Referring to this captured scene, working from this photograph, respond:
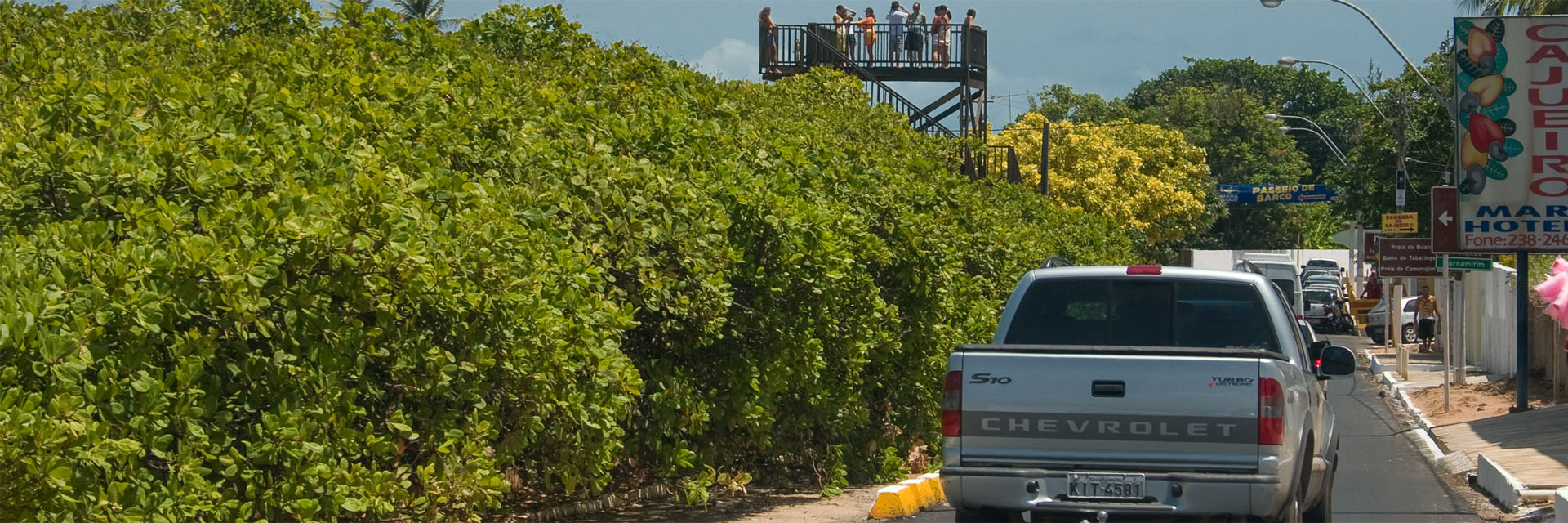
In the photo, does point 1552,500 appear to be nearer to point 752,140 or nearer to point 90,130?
point 752,140

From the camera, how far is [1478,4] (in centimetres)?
3722

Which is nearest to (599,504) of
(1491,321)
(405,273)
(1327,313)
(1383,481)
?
(405,273)

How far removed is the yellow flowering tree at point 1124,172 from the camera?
59906 mm

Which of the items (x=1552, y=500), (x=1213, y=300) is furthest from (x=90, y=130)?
(x=1552, y=500)

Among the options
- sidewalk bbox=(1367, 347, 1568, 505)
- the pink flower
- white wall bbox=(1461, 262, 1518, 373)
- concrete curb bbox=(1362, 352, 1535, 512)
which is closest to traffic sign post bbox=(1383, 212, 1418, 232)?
white wall bbox=(1461, 262, 1518, 373)

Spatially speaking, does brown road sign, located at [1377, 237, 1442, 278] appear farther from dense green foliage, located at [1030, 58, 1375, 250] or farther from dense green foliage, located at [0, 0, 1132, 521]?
dense green foliage, located at [1030, 58, 1375, 250]

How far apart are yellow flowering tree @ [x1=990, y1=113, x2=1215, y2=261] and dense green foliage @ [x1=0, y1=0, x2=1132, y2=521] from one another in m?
44.3

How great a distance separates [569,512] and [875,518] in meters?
2.25

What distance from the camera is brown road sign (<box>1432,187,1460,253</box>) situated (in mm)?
20969

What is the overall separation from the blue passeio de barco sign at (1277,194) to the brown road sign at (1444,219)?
201 ft

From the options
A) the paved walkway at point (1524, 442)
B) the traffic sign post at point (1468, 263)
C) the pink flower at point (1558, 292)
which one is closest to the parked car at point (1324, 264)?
the traffic sign post at point (1468, 263)

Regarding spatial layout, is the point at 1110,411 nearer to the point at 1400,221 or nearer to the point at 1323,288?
the point at 1400,221

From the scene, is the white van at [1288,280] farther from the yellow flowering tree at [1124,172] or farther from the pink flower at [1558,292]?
the yellow flowering tree at [1124,172]

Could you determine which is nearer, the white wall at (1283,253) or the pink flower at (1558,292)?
the pink flower at (1558,292)
